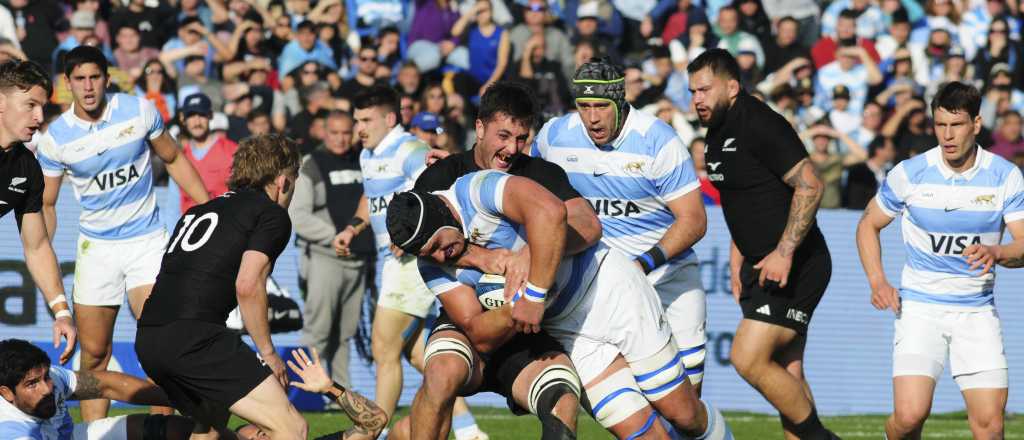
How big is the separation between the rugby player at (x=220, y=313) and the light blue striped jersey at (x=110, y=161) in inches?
102

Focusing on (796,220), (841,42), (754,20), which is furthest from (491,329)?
(754,20)

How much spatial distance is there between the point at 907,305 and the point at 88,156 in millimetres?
5515

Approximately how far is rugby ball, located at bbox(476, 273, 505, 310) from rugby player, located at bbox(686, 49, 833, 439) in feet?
7.83

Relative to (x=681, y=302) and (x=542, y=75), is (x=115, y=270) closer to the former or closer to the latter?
(x=681, y=302)

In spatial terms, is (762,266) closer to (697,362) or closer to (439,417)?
(697,362)

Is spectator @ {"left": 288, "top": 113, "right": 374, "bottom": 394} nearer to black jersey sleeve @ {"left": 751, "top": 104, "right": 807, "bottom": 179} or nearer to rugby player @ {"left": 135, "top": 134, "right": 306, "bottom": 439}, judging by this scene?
black jersey sleeve @ {"left": 751, "top": 104, "right": 807, "bottom": 179}

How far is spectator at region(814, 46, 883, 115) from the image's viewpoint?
1841 cm

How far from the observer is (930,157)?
29.8 ft

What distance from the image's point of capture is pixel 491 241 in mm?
7246

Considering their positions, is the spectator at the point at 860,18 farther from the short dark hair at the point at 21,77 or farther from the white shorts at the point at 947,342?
the short dark hair at the point at 21,77

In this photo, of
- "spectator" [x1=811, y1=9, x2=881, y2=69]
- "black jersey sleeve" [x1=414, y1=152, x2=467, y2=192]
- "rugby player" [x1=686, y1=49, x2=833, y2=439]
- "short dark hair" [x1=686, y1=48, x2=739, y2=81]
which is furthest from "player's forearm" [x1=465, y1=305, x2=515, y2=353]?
"spectator" [x1=811, y1=9, x2=881, y2=69]

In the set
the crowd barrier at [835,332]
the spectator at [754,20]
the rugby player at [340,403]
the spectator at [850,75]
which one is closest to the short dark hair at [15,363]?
the rugby player at [340,403]

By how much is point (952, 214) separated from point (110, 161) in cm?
556

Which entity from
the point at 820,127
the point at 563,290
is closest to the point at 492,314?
the point at 563,290
